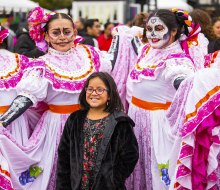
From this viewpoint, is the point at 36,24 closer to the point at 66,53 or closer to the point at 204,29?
the point at 66,53

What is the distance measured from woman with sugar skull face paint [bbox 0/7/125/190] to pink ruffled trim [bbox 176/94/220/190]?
1.15 metres

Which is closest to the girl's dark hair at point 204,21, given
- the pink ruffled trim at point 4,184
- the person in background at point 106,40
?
the pink ruffled trim at point 4,184

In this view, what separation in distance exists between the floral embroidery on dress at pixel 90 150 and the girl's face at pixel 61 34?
2.97 feet

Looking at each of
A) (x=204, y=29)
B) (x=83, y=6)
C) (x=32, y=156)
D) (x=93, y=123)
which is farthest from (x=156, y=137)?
(x=83, y=6)

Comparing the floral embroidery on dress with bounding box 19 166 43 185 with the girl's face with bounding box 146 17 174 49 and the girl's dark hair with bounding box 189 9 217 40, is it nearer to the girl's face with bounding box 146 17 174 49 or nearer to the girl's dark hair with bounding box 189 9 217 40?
the girl's face with bounding box 146 17 174 49

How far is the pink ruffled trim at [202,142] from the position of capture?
11.7ft

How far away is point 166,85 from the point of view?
434 cm

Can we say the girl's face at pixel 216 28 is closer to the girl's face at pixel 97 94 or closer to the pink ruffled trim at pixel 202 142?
the girl's face at pixel 97 94

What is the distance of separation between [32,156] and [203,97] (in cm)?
147

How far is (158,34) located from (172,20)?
0.51ft

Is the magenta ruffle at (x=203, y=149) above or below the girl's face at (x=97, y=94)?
below

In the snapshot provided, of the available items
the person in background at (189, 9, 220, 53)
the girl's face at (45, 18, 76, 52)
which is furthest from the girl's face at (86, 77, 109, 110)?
the person in background at (189, 9, 220, 53)

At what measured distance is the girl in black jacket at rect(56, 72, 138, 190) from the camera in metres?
3.79

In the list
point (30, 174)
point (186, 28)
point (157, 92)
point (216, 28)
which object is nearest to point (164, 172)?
point (157, 92)
